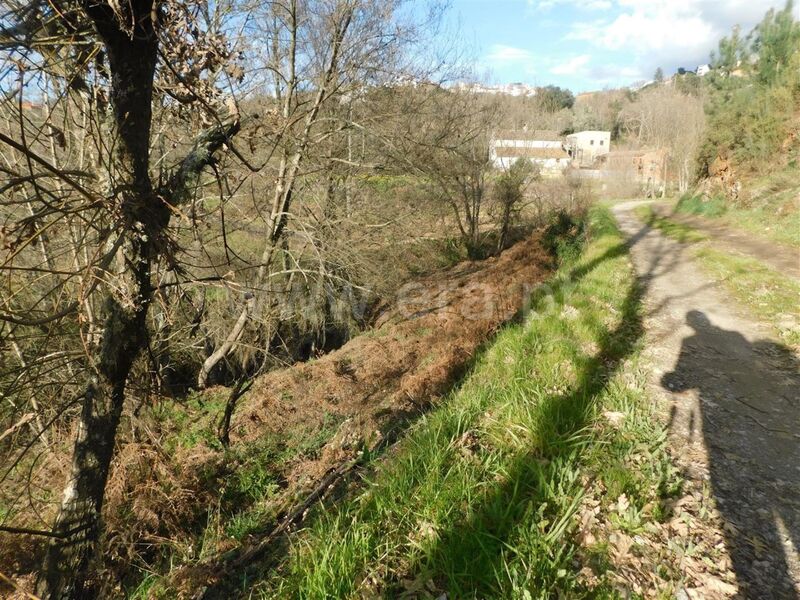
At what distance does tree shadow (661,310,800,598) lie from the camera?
2.59 metres

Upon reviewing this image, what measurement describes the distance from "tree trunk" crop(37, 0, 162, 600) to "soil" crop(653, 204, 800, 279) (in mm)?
10689

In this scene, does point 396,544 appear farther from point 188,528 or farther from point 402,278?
point 402,278

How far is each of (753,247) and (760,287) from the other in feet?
15.2

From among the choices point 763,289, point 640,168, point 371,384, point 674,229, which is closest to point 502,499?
point 371,384

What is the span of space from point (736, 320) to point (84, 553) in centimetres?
817

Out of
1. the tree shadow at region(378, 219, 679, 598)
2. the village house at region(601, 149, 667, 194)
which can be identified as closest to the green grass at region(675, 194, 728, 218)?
Answer: the tree shadow at region(378, 219, 679, 598)

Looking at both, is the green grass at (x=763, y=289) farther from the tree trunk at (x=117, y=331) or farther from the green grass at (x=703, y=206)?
the green grass at (x=703, y=206)

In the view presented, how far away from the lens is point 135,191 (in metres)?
2.45

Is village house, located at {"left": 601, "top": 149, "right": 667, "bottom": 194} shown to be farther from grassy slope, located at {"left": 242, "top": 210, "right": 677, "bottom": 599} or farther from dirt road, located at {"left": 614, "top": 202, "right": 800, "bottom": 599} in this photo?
grassy slope, located at {"left": 242, "top": 210, "right": 677, "bottom": 599}

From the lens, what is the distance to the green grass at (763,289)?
6160mm

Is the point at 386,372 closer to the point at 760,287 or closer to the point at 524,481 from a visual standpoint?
the point at 524,481

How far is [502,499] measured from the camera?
2.98 m

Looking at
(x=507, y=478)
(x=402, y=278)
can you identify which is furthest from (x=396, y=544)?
(x=402, y=278)

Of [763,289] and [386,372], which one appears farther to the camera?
[386,372]
